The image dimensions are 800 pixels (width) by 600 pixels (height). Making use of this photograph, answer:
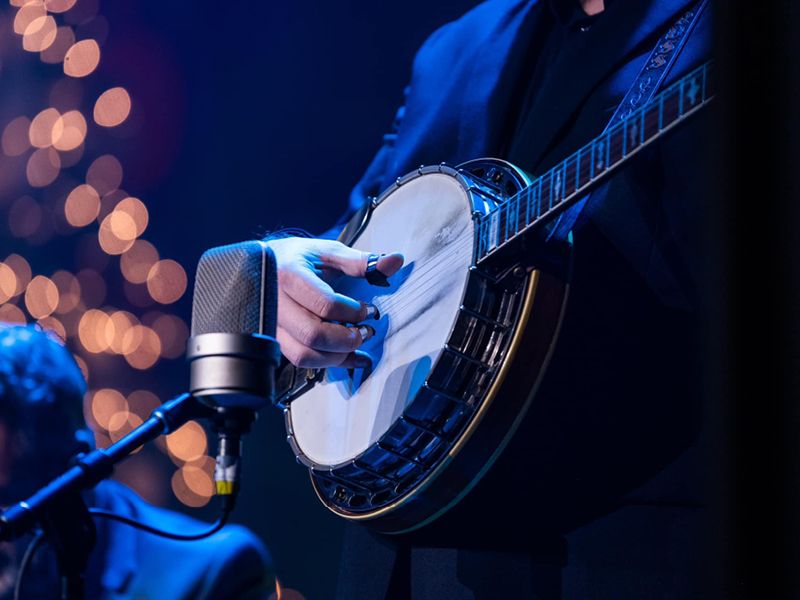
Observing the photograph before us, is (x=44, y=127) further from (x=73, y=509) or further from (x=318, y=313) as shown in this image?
(x=73, y=509)

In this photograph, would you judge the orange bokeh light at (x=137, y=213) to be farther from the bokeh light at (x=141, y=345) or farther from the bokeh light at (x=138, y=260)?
the bokeh light at (x=141, y=345)

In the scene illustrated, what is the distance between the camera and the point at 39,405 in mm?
1179

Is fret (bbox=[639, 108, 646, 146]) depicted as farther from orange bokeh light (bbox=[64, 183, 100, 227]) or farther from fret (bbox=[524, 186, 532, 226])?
orange bokeh light (bbox=[64, 183, 100, 227])

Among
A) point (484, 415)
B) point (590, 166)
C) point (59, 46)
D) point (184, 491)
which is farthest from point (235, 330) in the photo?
point (59, 46)

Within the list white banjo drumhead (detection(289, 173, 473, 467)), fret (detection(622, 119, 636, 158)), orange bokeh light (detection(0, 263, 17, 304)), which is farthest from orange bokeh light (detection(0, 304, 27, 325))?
fret (detection(622, 119, 636, 158))

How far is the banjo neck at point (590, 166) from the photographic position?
967 mm

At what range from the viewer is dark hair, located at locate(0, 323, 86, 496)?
45.9 inches

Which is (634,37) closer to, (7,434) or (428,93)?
(428,93)

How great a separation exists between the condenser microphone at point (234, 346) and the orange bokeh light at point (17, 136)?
2.73 meters

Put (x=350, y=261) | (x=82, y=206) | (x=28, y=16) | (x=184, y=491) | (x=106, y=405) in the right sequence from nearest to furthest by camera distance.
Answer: (x=350, y=261)
(x=184, y=491)
(x=106, y=405)
(x=82, y=206)
(x=28, y=16)

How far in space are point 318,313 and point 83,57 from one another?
2259 millimetres

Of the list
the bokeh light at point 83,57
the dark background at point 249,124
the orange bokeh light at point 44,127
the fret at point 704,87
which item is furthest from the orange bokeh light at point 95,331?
the fret at point 704,87

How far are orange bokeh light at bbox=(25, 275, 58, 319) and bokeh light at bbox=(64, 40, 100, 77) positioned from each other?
770 millimetres

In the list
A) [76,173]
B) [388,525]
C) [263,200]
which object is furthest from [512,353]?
[76,173]
